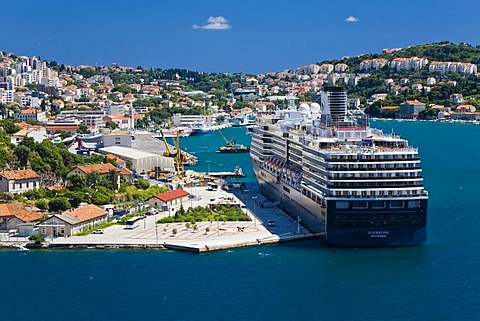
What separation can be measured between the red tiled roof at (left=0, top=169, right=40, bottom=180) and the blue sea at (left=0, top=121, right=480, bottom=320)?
8151mm

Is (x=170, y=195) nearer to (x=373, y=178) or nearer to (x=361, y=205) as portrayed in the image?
(x=361, y=205)

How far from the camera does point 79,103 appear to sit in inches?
4060

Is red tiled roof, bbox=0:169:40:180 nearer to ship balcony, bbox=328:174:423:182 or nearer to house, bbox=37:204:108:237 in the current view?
house, bbox=37:204:108:237

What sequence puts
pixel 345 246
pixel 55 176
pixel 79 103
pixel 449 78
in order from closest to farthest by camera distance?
pixel 345 246 → pixel 55 176 → pixel 79 103 → pixel 449 78

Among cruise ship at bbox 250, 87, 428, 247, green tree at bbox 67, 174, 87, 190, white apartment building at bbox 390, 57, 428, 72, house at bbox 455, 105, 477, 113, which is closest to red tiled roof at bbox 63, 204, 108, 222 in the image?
green tree at bbox 67, 174, 87, 190

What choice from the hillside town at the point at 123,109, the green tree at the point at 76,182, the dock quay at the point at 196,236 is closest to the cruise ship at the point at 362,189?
the dock quay at the point at 196,236

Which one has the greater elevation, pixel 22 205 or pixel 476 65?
pixel 476 65

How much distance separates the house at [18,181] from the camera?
34.2 m

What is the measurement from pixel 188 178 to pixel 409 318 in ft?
84.0

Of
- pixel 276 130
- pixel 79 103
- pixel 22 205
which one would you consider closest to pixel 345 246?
pixel 276 130

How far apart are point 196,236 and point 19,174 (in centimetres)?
1098

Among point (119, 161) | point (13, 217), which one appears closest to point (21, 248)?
point (13, 217)

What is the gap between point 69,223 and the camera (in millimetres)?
28297

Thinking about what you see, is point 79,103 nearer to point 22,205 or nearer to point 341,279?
point 22,205
